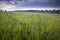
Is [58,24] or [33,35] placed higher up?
[58,24]

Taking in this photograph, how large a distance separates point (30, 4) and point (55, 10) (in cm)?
34

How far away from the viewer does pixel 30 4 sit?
1.86 metres

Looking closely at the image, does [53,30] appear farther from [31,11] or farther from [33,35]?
[31,11]

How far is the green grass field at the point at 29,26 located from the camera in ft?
5.79

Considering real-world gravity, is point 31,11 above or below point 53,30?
above

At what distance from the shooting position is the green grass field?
5.79ft

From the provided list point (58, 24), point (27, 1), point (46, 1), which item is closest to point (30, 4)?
point (27, 1)

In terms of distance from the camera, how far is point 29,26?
1817mm

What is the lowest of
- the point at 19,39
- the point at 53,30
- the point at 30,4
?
the point at 19,39

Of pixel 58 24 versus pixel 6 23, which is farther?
pixel 6 23

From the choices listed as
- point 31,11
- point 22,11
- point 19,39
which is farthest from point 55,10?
point 19,39

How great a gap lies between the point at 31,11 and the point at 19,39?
0.39m

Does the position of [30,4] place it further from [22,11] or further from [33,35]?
[33,35]

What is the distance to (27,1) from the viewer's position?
1.88 meters
